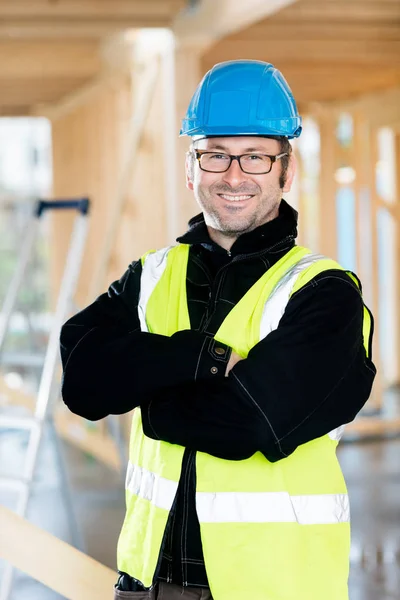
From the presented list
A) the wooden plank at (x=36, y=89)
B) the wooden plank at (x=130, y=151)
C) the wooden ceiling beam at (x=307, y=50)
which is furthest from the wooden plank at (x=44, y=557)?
the wooden plank at (x=36, y=89)

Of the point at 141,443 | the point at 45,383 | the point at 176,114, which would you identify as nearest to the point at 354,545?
the point at 45,383

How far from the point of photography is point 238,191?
6.18ft

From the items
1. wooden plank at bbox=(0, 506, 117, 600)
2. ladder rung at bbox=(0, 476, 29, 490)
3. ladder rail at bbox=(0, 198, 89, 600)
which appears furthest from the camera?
ladder rail at bbox=(0, 198, 89, 600)

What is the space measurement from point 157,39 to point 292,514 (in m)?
4.27

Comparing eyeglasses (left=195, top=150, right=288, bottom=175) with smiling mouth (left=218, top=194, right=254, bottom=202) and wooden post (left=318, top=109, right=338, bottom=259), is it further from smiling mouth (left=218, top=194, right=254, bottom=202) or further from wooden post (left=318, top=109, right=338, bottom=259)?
wooden post (left=318, top=109, right=338, bottom=259)

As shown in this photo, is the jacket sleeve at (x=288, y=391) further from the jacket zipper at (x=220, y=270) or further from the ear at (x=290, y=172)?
the ear at (x=290, y=172)

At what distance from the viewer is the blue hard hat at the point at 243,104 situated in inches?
74.1

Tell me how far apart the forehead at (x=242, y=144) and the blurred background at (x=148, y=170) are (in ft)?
2.94

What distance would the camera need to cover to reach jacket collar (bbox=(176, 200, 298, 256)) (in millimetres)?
1883

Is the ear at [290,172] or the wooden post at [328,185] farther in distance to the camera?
the wooden post at [328,185]

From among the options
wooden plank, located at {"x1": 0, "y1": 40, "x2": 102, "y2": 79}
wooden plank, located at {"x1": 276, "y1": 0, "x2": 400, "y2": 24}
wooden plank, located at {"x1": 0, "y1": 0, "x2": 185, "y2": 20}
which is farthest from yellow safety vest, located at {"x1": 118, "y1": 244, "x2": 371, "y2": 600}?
wooden plank, located at {"x1": 0, "y1": 40, "x2": 102, "y2": 79}

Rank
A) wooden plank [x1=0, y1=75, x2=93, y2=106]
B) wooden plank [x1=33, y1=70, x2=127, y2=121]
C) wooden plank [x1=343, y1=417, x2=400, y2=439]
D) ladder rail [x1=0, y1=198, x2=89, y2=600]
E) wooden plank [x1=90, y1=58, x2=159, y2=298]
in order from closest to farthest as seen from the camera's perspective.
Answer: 1. ladder rail [x1=0, y1=198, x2=89, y2=600]
2. wooden plank [x1=90, y1=58, x2=159, y2=298]
3. wooden plank [x1=33, y1=70, x2=127, y2=121]
4. wooden plank [x1=343, y1=417, x2=400, y2=439]
5. wooden plank [x1=0, y1=75, x2=93, y2=106]

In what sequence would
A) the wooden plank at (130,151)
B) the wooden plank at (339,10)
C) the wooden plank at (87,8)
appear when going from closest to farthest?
the wooden plank at (87,8) < the wooden plank at (339,10) < the wooden plank at (130,151)

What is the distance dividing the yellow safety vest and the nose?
0.59ft
